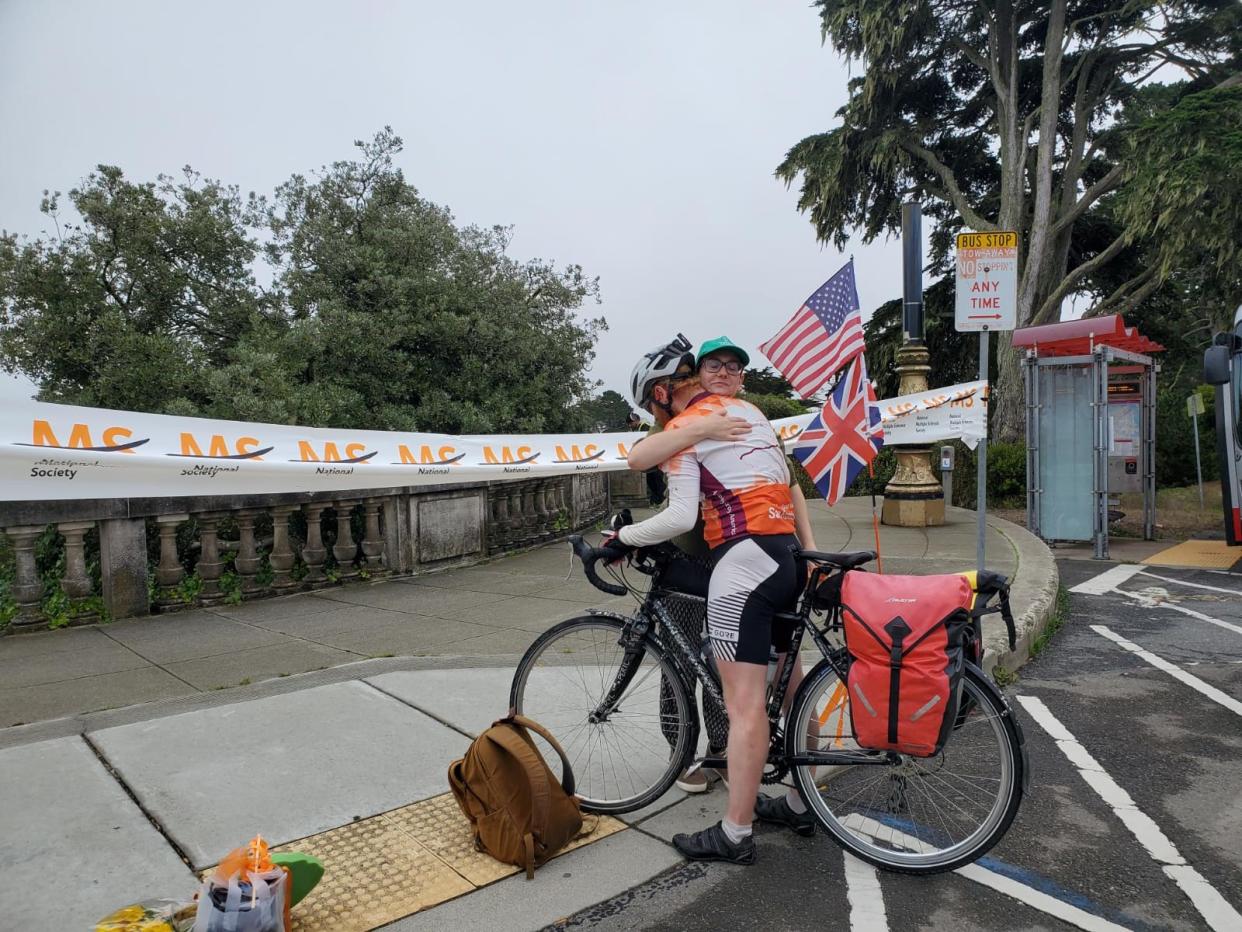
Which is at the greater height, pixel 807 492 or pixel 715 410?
pixel 715 410

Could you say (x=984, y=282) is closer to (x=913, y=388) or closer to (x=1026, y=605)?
(x=1026, y=605)

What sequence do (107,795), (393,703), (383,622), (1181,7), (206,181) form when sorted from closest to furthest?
(107,795) < (393,703) < (383,622) < (206,181) < (1181,7)

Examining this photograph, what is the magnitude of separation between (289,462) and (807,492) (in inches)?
718

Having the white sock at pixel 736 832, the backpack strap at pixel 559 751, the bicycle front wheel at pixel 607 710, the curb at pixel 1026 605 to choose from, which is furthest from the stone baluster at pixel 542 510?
the white sock at pixel 736 832

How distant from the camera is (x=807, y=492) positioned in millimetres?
23000

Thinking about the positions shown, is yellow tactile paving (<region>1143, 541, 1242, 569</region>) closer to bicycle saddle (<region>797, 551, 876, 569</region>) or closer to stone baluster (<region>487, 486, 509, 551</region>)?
stone baluster (<region>487, 486, 509, 551</region>)

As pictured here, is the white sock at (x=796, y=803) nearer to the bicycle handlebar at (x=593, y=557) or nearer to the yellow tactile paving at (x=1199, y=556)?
the bicycle handlebar at (x=593, y=557)

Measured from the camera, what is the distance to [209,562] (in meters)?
6.96

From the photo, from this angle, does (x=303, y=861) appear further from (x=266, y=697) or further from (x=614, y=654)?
(x=266, y=697)

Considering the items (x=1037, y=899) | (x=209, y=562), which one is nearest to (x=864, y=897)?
(x=1037, y=899)

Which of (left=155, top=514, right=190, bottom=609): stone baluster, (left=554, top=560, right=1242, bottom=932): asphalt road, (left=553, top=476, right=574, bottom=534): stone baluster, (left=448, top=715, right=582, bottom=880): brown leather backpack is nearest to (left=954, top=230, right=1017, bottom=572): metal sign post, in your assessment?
(left=554, top=560, right=1242, bottom=932): asphalt road

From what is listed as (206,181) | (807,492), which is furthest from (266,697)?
(807,492)

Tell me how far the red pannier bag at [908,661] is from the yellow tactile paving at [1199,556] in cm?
964

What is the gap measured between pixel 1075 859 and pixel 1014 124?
23511mm
